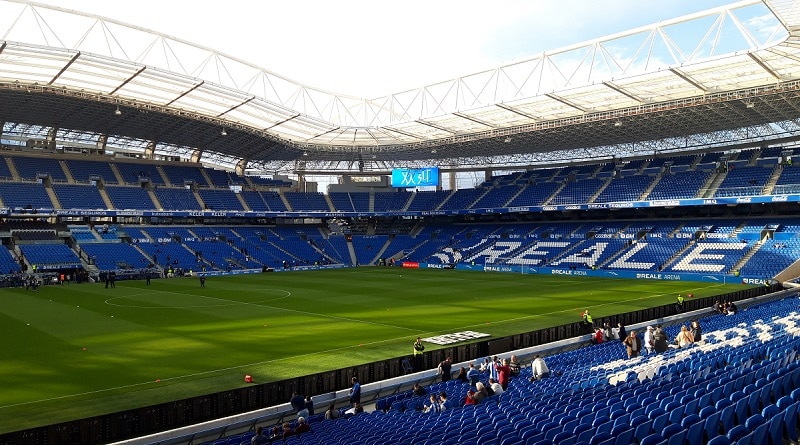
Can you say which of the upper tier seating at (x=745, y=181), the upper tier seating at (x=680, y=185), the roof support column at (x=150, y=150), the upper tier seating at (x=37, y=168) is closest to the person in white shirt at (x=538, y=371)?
the upper tier seating at (x=745, y=181)

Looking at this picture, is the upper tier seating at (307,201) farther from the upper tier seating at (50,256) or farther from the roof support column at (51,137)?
the upper tier seating at (50,256)

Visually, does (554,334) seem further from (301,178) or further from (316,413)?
(301,178)

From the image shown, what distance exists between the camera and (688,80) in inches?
1478

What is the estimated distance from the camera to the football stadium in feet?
44.0

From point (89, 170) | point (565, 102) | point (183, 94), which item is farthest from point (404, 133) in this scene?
point (89, 170)

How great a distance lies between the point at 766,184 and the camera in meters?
52.5

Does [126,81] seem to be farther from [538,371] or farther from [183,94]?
[538,371]

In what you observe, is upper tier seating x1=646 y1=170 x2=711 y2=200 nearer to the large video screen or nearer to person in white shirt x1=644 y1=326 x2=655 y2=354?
the large video screen

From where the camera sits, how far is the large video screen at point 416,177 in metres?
67.6

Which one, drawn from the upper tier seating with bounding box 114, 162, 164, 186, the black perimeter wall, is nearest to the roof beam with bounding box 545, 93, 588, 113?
the black perimeter wall

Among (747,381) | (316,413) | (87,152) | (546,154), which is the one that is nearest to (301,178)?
(87,152)

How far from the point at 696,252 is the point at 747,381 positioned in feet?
153

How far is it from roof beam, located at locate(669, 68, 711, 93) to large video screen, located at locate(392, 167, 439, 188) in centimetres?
3222

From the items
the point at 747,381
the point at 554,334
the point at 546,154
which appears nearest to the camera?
the point at 747,381
